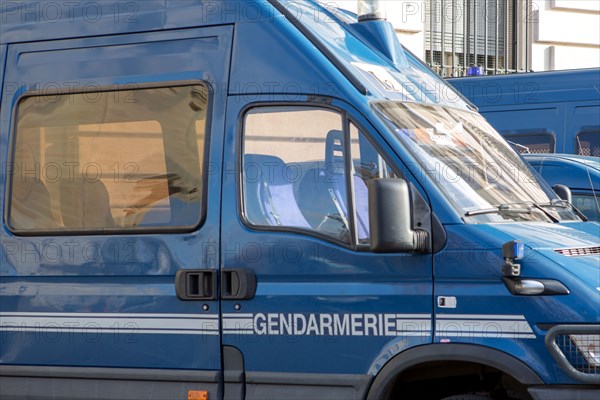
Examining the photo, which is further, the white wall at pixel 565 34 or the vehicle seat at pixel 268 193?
the white wall at pixel 565 34

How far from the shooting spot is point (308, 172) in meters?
5.02

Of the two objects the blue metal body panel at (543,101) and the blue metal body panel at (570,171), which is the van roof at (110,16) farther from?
the blue metal body panel at (543,101)

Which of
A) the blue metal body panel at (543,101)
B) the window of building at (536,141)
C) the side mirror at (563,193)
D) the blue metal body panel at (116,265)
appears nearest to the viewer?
the blue metal body panel at (116,265)

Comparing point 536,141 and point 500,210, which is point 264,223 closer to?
point 500,210

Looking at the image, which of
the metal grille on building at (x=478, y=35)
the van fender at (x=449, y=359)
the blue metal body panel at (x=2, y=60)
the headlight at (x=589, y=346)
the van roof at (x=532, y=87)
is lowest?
the van fender at (x=449, y=359)

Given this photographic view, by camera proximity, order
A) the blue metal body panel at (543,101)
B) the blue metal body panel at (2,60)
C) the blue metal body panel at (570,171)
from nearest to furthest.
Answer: the blue metal body panel at (2,60) → the blue metal body panel at (570,171) → the blue metal body panel at (543,101)

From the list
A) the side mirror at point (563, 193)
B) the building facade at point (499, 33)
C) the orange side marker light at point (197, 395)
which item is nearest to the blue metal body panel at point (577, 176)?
the side mirror at point (563, 193)

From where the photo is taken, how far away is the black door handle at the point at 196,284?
5102mm

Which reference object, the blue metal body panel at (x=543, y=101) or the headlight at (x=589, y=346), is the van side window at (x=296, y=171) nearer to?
the headlight at (x=589, y=346)

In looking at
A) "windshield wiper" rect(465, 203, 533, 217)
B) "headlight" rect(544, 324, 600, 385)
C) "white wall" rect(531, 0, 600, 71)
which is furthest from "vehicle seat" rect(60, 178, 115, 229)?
"white wall" rect(531, 0, 600, 71)

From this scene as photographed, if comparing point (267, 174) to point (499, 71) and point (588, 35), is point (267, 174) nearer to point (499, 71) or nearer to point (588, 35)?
point (499, 71)

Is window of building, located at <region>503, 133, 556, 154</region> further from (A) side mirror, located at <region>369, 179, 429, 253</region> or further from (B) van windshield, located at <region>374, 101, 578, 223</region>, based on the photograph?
(A) side mirror, located at <region>369, 179, 429, 253</region>

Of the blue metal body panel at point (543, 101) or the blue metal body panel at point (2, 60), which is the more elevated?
the blue metal body panel at point (543, 101)

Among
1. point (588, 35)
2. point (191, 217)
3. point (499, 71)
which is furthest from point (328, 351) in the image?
point (588, 35)
